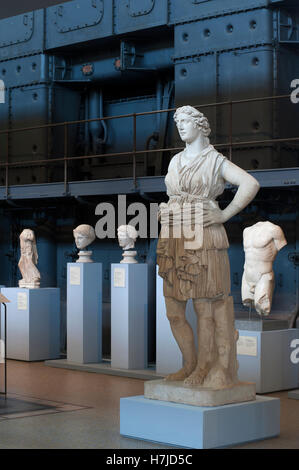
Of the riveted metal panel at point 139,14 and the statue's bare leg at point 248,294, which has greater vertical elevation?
the riveted metal panel at point 139,14

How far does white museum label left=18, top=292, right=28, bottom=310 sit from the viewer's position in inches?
432

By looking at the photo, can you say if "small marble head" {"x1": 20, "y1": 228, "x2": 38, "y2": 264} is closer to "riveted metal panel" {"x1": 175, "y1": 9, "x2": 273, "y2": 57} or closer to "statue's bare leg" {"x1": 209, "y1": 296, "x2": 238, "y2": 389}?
"riveted metal panel" {"x1": 175, "y1": 9, "x2": 273, "y2": 57}

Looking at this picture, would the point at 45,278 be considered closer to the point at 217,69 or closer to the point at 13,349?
the point at 13,349

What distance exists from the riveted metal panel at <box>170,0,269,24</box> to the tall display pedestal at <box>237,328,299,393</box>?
4738 millimetres

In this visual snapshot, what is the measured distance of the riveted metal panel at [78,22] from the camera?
12.9 meters

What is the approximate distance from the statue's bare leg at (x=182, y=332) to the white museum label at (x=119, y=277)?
12.6 feet

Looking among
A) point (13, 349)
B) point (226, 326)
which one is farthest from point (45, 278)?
point (226, 326)

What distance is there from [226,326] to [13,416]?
2312 millimetres

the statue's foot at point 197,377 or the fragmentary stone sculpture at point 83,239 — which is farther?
the fragmentary stone sculpture at point 83,239

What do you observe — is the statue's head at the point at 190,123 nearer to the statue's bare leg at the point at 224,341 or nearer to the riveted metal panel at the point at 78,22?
the statue's bare leg at the point at 224,341

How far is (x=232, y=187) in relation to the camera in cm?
1006

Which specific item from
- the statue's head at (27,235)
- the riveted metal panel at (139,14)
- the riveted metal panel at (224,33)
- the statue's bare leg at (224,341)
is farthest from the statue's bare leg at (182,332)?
the riveted metal panel at (139,14)

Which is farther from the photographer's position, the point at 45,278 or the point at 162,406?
the point at 45,278
